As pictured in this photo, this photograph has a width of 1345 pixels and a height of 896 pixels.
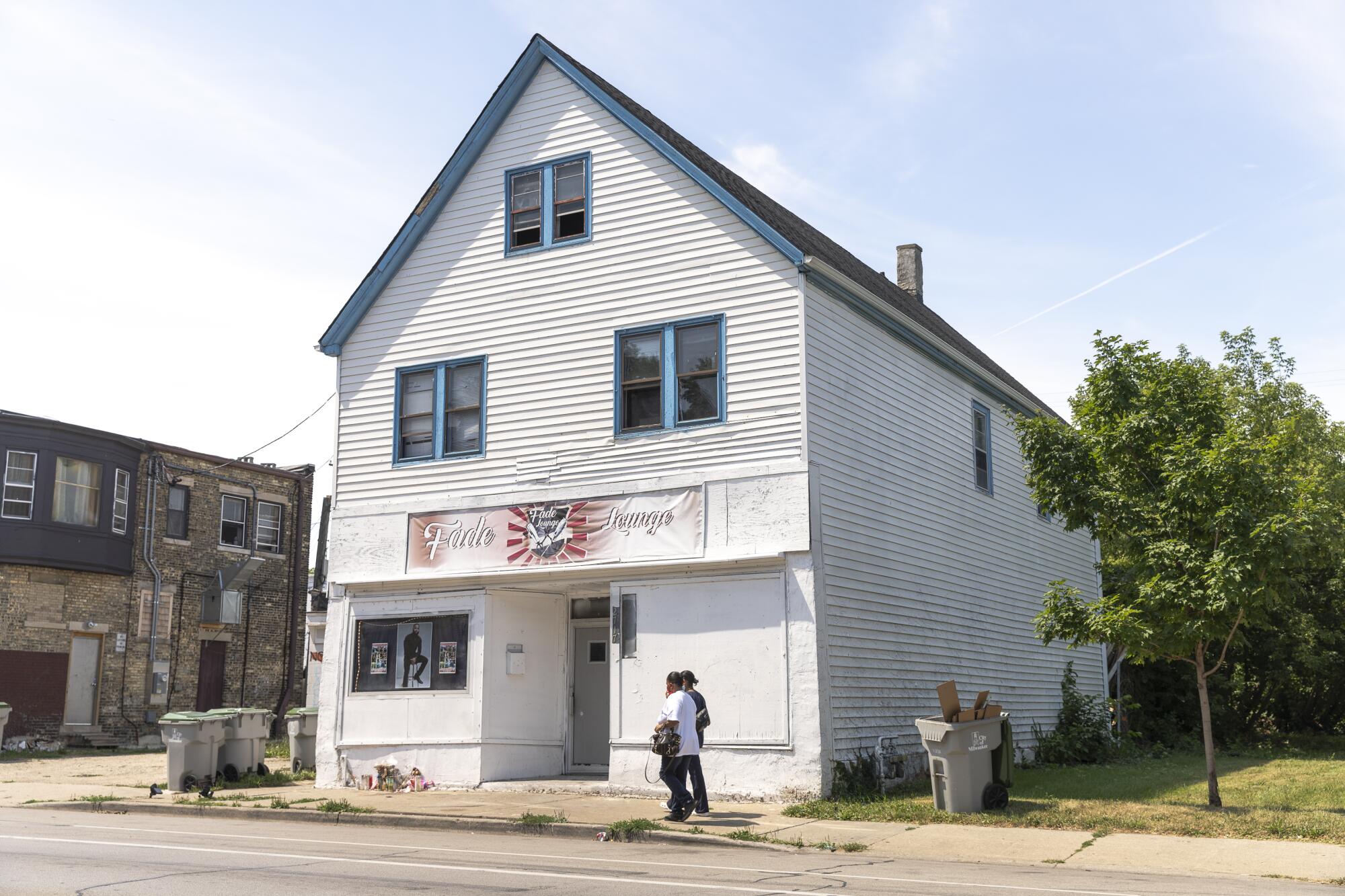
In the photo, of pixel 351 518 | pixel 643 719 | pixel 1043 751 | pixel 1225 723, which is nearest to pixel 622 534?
pixel 643 719

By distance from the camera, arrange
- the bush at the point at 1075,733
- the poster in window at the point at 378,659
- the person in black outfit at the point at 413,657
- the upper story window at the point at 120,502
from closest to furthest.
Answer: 1. the person in black outfit at the point at 413,657
2. the poster in window at the point at 378,659
3. the bush at the point at 1075,733
4. the upper story window at the point at 120,502

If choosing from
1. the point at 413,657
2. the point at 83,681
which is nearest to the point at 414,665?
the point at 413,657

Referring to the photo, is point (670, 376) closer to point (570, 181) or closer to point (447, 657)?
point (570, 181)

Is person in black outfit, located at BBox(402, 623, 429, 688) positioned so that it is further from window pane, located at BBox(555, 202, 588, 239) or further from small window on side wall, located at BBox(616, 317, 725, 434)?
window pane, located at BBox(555, 202, 588, 239)

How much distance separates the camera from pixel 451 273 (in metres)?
19.0

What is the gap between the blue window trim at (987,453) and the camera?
70.6 ft

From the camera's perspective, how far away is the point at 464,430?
728 inches

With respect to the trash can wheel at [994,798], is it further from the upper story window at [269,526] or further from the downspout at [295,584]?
the upper story window at [269,526]

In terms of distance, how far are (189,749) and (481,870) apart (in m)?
9.26

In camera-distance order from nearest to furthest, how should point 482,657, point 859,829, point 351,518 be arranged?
point 859,829 → point 482,657 → point 351,518

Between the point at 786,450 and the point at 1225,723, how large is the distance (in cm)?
1924

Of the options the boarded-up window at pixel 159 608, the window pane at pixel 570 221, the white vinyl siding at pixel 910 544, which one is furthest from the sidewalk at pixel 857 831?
the boarded-up window at pixel 159 608

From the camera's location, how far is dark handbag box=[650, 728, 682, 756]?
1363cm

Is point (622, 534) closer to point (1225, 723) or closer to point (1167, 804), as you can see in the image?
point (1167, 804)
